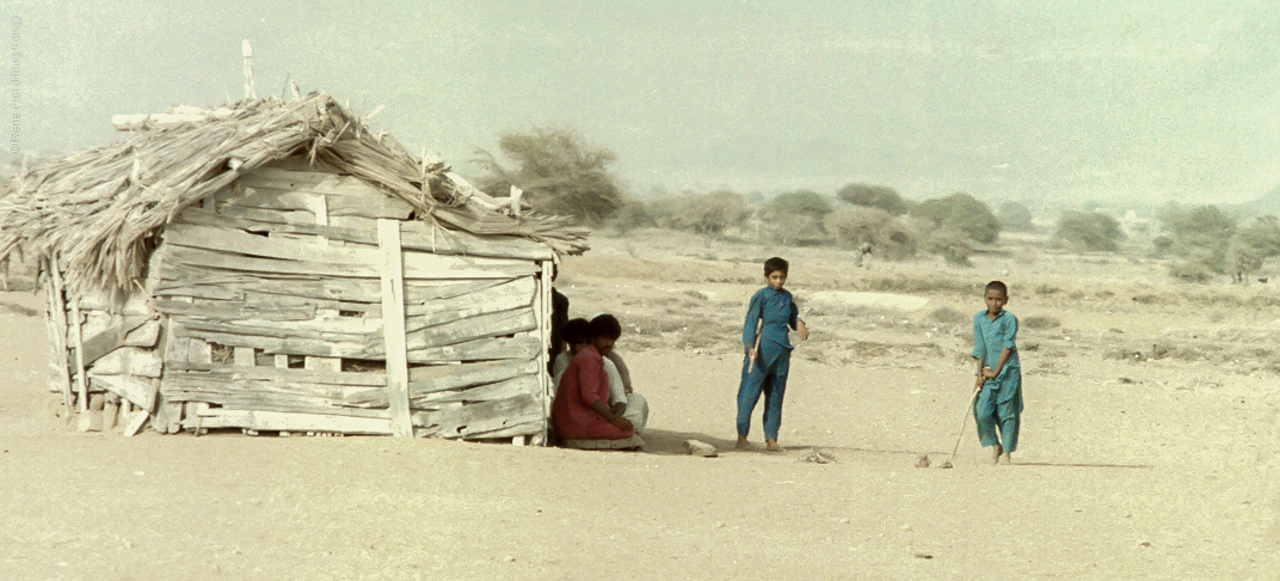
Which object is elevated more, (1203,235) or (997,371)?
(1203,235)

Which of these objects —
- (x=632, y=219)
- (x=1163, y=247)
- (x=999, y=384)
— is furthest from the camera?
(x=1163, y=247)

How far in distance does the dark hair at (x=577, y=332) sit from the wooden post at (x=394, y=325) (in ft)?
4.36

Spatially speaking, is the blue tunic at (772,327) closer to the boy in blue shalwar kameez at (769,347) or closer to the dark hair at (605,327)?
the boy in blue shalwar kameez at (769,347)

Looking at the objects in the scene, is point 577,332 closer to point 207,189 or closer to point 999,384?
point 207,189

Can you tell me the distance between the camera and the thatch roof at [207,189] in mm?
8438

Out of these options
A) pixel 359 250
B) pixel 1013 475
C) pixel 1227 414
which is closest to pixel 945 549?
pixel 1013 475

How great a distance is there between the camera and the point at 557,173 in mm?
35000

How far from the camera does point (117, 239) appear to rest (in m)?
8.48

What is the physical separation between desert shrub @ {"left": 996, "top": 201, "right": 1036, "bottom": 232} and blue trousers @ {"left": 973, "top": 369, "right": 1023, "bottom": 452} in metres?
63.1

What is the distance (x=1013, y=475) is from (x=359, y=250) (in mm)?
4913

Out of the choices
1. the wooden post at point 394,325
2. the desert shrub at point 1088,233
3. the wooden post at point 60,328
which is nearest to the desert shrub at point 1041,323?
the wooden post at point 394,325

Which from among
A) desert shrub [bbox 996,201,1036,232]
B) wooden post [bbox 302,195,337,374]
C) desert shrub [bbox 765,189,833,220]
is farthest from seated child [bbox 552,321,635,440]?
desert shrub [bbox 996,201,1036,232]

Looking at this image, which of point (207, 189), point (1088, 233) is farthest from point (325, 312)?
point (1088, 233)

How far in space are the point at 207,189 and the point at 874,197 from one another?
51.4 metres
